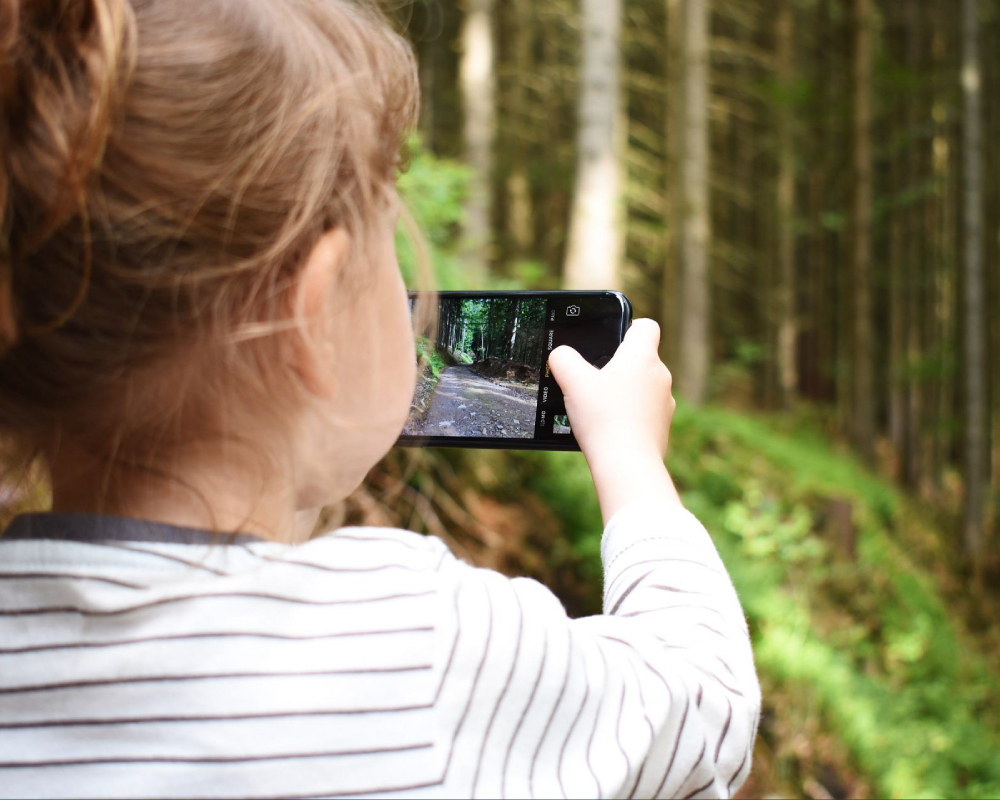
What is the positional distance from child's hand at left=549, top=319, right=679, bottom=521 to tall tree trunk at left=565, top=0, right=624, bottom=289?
6.39 m

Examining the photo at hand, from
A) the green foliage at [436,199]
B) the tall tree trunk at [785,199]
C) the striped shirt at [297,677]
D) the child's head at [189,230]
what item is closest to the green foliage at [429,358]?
the child's head at [189,230]

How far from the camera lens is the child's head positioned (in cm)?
79

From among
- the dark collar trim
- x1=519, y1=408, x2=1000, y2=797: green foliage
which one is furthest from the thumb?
x1=519, y1=408, x2=1000, y2=797: green foliage

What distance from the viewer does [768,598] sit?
571 centimetres

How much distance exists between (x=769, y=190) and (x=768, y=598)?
1796 cm

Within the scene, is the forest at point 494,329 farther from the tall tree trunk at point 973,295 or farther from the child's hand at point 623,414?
the tall tree trunk at point 973,295

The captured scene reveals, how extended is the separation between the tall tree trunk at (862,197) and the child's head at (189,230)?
1554 cm

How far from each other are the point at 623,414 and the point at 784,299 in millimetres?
18726

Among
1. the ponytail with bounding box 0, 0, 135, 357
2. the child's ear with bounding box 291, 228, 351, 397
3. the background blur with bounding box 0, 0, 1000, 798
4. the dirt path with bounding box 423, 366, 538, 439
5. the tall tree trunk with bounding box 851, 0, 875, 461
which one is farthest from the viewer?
the tall tree trunk with bounding box 851, 0, 875, 461

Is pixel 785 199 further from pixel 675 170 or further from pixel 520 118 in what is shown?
pixel 675 170

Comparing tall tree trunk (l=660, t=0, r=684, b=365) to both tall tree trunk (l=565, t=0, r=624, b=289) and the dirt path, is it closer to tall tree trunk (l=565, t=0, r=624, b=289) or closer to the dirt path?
tall tree trunk (l=565, t=0, r=624, b=289)

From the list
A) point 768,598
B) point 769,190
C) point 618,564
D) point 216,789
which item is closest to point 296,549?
point 216,789

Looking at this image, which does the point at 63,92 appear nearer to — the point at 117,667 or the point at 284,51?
the point at 284,51

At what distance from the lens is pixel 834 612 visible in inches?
282
